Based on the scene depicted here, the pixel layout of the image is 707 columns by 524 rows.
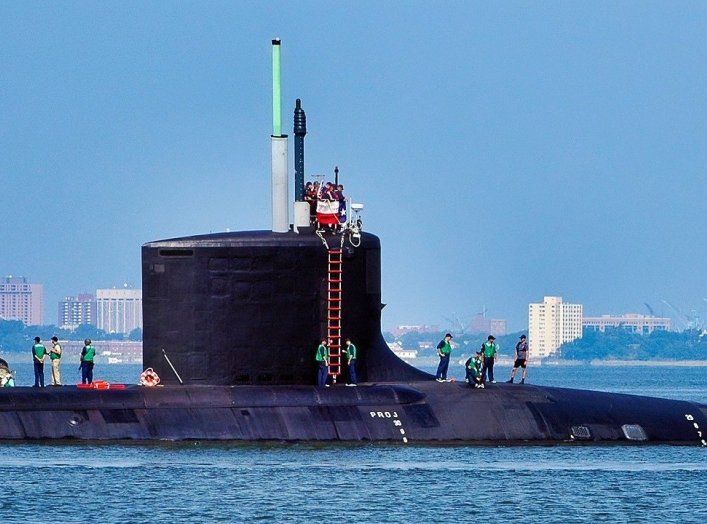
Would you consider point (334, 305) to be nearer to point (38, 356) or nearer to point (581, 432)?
point (581, 432)

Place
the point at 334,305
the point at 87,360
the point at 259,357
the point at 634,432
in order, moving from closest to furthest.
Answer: the point at 259,357 → the point at 334,305 → the point at 87,360 → the point at 634,432

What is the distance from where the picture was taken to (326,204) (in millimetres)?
36844

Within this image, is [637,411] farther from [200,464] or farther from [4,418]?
[4,418]

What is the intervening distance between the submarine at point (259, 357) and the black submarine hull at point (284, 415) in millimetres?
26

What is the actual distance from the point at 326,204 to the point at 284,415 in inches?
172

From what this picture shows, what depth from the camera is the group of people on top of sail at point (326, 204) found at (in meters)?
36.8

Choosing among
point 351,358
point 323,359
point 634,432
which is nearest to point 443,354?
point 351,358

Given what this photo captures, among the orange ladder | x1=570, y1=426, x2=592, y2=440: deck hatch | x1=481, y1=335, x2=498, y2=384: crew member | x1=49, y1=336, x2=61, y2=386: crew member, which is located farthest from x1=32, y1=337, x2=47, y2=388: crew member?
x1=570, y1=426, x2=592, y2=440: deck hatch

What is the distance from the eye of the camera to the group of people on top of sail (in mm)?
36781

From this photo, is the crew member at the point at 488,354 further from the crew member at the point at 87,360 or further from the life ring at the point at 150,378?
the crew member at the point at 87,360

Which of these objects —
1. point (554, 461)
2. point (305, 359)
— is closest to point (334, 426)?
point (305, 359)

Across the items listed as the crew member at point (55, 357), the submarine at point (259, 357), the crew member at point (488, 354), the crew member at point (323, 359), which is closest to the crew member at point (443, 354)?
the crew member at point (488, 354)

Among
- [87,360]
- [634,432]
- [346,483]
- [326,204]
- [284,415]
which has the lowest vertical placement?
[346,483]

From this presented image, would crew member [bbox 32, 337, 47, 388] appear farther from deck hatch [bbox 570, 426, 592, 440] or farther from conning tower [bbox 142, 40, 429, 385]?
deck hatch [bbox 570, 426, 592, 440]
